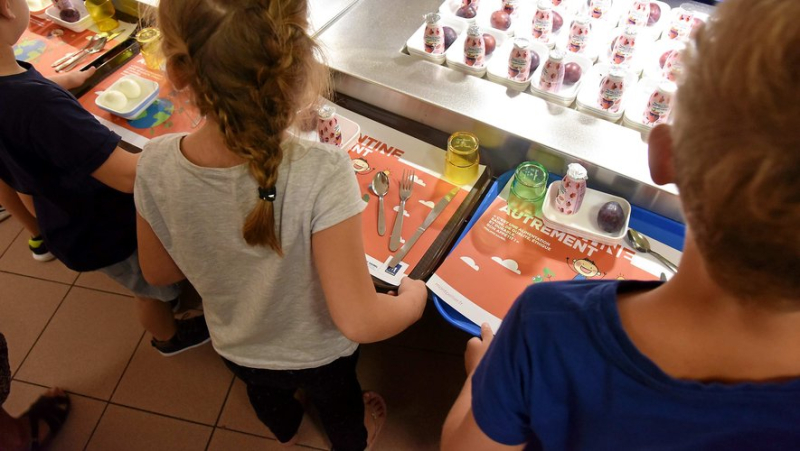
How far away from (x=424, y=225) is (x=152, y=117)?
85cm

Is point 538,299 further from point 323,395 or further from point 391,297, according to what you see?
point 323,395

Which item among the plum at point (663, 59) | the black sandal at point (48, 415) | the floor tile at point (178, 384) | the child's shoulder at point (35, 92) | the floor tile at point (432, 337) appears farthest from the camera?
the floor tile at point (432, 337)

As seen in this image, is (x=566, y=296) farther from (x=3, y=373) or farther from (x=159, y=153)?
(x=3, y=373)

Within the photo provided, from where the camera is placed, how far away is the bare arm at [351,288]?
2.71 ft

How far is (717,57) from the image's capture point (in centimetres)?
37

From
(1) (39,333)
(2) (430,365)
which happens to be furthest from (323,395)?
(1) (39,333)

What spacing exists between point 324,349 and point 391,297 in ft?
0.67

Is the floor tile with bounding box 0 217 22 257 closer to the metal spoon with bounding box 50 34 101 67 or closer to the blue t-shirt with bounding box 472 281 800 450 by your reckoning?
the metal spoon with bounding box 50 34 101 67

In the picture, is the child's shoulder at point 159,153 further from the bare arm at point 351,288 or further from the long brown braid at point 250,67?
the bare arm at point 351,288

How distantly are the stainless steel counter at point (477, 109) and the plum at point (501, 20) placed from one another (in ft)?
0.63

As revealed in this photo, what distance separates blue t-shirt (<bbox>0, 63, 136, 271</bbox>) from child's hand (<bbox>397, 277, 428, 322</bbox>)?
2.32 feet

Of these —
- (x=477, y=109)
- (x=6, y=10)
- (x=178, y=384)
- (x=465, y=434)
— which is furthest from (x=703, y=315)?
(x=178, y=384)

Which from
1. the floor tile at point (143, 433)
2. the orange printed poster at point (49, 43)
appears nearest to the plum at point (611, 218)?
the floor tile at point (143, 433)

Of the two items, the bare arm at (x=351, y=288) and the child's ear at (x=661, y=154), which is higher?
the child's ear at (x=661, y=154)
